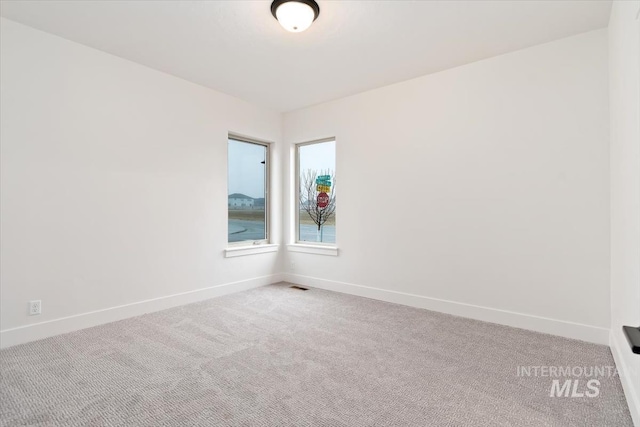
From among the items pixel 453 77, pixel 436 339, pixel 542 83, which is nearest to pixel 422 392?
pixel 436 339

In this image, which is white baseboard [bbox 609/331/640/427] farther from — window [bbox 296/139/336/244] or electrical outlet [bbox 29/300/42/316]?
electrical outlet [bbox 29/300/42/316]

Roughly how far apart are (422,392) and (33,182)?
11.4 ft

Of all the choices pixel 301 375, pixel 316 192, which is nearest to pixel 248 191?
pixel 316 192

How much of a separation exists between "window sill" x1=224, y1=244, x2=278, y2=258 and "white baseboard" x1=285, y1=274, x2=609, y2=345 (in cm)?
90

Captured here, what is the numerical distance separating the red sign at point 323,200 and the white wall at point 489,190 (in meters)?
0.37

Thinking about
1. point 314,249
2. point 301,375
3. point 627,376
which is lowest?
point 301,375

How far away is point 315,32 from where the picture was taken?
279 centimetres

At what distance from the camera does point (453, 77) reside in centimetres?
346

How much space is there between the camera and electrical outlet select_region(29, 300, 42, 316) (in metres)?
2.71

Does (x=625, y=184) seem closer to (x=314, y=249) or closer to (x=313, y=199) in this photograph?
(x=314, y=249)

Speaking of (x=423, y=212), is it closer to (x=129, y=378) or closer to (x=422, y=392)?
(x=422, y=392)

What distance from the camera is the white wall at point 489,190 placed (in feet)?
9.03

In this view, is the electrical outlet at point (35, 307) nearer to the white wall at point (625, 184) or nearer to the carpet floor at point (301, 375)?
the carpet floor at point (301, 375)

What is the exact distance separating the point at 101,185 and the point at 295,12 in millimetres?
2439
